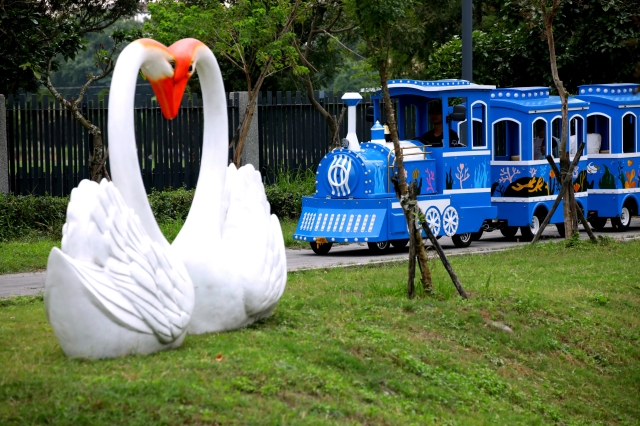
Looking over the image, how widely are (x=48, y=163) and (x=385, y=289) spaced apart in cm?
949

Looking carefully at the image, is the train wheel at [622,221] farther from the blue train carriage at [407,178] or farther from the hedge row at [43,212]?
the hedge row at [43,212]

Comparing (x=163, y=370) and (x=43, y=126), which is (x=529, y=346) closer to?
(x=163, y=370)

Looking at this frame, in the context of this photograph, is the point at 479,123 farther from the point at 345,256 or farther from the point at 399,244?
the point at 345,256

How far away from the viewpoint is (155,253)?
7.00 metres

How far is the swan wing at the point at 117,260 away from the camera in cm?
668

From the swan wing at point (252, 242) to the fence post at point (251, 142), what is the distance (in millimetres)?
11277

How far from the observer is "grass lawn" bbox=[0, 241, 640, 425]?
606 cm

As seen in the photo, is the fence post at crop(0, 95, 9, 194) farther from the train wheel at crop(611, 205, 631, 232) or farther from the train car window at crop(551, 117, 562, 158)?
the train wheel at crop(611, 205, 631, 232)

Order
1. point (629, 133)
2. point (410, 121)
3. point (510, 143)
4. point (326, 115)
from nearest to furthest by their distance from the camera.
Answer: point (410, 121) < point (510, 143) < point (629, 133) < point (326, 115)

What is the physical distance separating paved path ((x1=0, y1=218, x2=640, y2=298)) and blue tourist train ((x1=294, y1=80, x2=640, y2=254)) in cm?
26

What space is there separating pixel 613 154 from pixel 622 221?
1.28m

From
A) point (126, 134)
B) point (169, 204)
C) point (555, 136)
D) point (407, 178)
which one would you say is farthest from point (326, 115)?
point (126, 134)

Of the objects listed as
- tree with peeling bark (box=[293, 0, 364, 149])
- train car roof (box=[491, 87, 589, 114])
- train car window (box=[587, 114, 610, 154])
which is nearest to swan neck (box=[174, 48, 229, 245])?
tree with peeling bark (box=[293, 0, 364, 149])

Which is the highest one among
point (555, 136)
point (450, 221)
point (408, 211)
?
point (555, 136)
